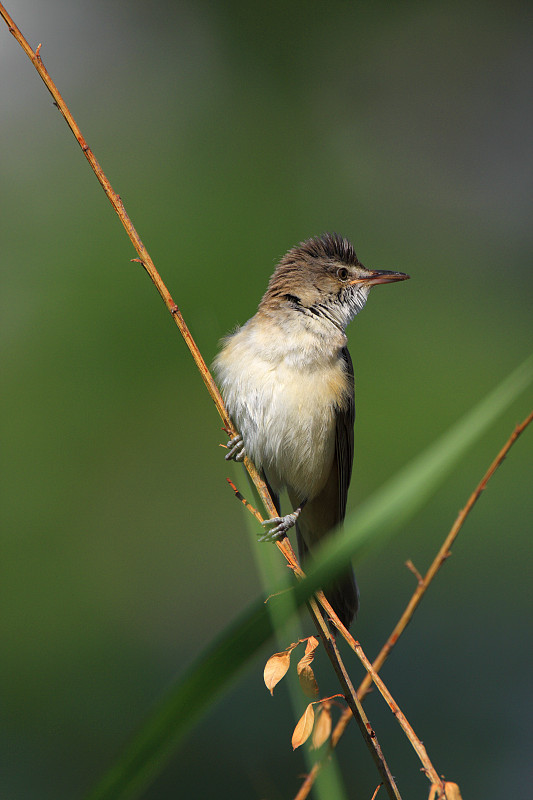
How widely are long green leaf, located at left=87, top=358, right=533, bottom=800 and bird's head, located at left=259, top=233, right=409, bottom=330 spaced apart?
6.63ft

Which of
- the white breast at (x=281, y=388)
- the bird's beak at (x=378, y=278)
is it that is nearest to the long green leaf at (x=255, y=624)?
the white breast at (x=281, y=388)

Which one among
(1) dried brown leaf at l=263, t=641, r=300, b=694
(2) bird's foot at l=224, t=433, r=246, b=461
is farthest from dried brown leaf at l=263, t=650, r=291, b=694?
(2) bird's foot at l=224, t=433, r=246, b=461

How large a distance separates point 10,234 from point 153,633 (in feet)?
12.4

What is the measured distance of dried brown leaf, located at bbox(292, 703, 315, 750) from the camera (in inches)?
45.9

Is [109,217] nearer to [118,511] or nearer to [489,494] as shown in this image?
[118,511]

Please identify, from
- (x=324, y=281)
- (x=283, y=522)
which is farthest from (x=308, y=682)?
(x=324, y=281)

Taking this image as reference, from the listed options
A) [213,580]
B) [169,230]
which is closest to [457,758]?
[213,580]

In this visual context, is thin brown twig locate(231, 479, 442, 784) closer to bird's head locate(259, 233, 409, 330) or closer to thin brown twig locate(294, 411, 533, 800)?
thin brown twig locate(294, 411, 533, 800)

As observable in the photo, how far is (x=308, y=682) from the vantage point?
1.27 meters

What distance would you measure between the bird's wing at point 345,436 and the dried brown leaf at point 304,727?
176 centimetres

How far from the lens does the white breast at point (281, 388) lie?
2725 millimetres

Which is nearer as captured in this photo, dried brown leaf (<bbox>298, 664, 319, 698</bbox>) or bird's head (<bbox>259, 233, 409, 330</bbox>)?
dried brown leaf (<bbox>298, 664, 319, 698</bbox>)

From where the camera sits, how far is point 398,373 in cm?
596

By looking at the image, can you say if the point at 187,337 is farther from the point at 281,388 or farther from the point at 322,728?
the point at 281,388
